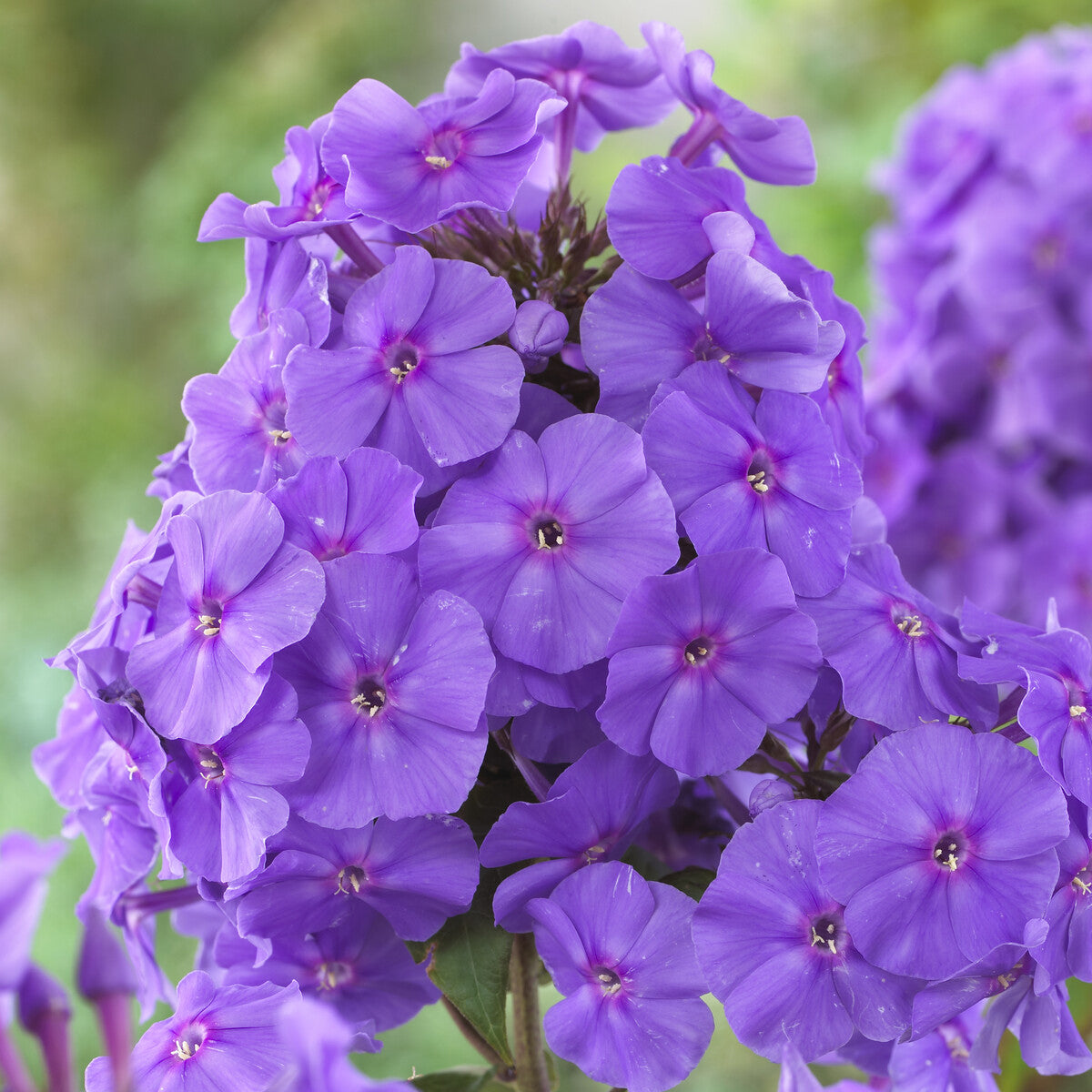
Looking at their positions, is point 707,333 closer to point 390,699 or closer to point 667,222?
point 667,222

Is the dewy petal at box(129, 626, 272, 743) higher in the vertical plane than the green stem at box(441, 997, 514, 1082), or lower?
higher

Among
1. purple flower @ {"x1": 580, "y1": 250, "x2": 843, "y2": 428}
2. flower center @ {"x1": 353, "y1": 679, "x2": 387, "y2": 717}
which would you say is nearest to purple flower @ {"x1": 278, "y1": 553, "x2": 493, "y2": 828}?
flower center @ {"x1": 353, "y1": 679, "x2": 387, "y2": 717}

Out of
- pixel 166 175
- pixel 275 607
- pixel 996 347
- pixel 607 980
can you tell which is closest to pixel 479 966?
pixel 607 980

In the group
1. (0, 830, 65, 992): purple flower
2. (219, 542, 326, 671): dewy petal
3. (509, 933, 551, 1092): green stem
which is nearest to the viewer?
(0, 830, 65, 992): purple flower

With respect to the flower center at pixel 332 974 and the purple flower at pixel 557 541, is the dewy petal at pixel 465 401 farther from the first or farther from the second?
the flower center at pixel 332 974

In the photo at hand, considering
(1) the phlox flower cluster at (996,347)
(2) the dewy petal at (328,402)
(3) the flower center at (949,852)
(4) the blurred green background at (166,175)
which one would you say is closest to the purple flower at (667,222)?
(2) the dewy petal at (328,402)

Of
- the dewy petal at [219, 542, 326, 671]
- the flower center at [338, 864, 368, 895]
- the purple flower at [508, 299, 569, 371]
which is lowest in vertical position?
the flower center at [338, 864, 368, 895]

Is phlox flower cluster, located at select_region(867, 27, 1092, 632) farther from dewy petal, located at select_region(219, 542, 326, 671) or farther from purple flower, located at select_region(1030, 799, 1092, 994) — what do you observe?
dewy petal, located at select_region(219, 542, 326, 671)
